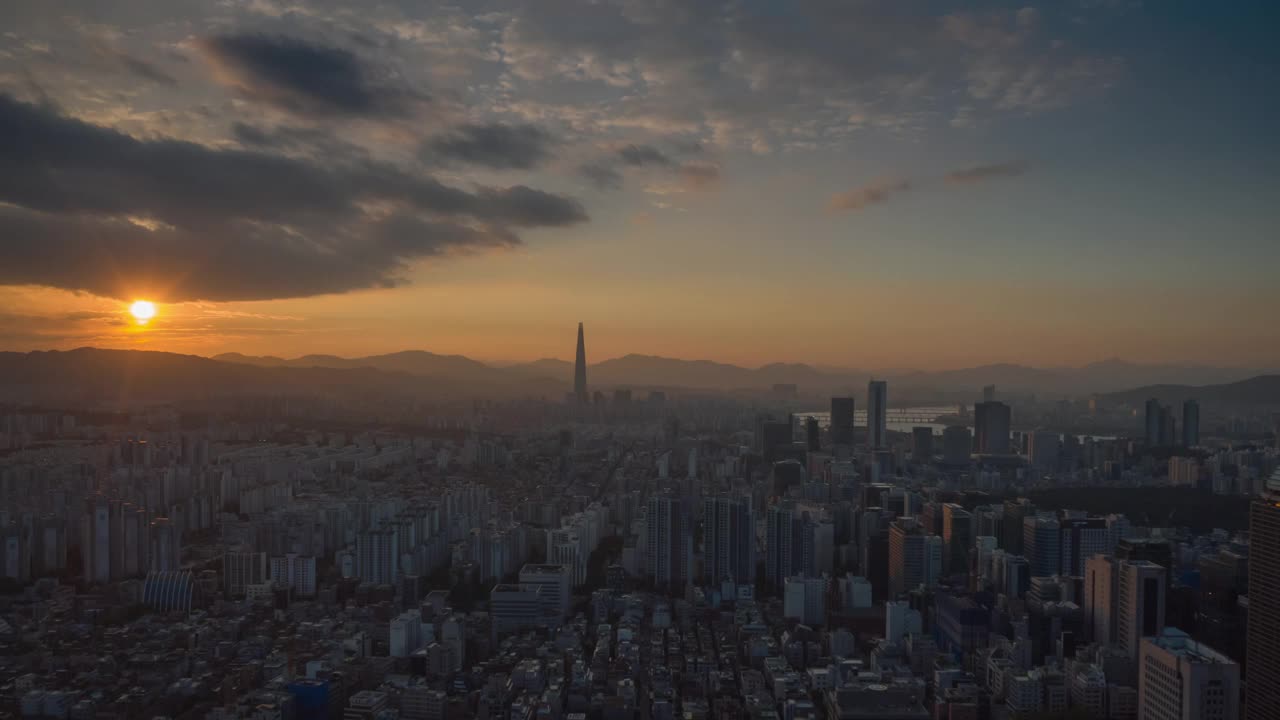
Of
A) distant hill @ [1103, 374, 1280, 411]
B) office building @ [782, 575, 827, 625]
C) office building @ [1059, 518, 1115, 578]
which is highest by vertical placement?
distant hill @ [1103, 374, 1280, 411]

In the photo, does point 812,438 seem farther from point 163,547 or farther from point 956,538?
point 163,547


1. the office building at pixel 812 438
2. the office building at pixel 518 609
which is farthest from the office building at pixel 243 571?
the office building at pixel 812 438

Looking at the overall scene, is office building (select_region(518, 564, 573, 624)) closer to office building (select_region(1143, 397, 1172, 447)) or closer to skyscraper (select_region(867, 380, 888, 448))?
skyscraper (select_region(867, 380, 888, 448))

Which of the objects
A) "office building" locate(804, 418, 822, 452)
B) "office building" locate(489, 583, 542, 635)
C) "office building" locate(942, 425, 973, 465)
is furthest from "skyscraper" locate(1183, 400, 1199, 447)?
"office building" locate(489, 583, 542, 635)

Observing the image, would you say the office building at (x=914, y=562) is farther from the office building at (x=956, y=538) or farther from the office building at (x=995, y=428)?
the office building at (x=995, y=428)

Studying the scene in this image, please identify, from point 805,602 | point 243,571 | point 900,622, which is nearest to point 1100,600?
point 900,622
